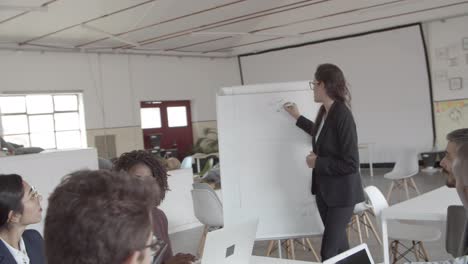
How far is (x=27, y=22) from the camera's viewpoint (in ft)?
30.7

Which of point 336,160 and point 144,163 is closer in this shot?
point 144,163

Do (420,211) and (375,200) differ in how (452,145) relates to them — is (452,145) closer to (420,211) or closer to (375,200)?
(420,211)

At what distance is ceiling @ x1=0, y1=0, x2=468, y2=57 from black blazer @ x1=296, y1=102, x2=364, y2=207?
6.44 metres

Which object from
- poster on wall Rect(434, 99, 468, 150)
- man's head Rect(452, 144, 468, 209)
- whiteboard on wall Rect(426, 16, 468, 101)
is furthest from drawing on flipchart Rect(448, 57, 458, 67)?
man's head Rect(452, 144, 468, 209)

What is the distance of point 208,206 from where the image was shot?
523 centimetres

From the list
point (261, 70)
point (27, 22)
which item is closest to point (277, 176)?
point (27, 22)

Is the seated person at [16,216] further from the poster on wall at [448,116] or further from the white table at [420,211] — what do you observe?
the poster on wall at [448,116]

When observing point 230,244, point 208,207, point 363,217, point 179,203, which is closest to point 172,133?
point 179,203

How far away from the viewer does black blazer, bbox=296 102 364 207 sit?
10.1ft

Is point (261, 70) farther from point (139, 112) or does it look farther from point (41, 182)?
point (41, 182)

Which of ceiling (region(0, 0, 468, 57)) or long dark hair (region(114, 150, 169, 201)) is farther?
ceiling (region(0, 0, 468, 57))

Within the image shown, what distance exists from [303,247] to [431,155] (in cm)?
692

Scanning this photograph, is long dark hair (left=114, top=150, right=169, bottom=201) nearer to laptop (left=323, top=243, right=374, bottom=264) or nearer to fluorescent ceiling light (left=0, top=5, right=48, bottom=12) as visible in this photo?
laptop (left=323, top=243, right=374, bottom=264)

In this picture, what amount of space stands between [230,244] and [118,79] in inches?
427
